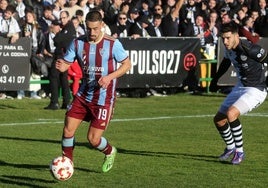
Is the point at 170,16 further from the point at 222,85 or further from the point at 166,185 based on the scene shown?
the point at 166,185

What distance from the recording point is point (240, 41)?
1288 centimetres

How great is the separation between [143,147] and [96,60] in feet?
11.2

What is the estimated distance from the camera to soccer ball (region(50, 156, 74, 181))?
10789 millimetres

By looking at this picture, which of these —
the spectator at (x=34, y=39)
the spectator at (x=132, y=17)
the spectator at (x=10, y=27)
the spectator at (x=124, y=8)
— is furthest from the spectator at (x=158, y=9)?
the spectator at (x=10, y=27)

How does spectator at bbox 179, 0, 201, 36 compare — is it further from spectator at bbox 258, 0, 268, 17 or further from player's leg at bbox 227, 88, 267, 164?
player's leg at bbox 227, 88, 267, 164

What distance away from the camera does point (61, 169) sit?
1081 cm

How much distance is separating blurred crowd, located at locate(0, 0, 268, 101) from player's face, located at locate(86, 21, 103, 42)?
678cm

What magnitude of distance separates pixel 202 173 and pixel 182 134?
14.4 ft

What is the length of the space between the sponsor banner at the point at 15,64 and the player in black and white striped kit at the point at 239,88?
826 centimetres

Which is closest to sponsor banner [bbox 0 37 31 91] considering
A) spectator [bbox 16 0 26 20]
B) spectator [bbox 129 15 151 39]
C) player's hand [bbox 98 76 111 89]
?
spectator [bbox 16 0 26 20]

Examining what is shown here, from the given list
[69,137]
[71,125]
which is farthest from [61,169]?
[71,125]

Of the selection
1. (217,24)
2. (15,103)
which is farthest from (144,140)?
(217,24)

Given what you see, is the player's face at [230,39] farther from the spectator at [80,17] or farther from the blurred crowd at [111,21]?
the spectator at [80,17]

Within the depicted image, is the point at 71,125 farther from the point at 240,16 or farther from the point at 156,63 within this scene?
the point at 240,16
